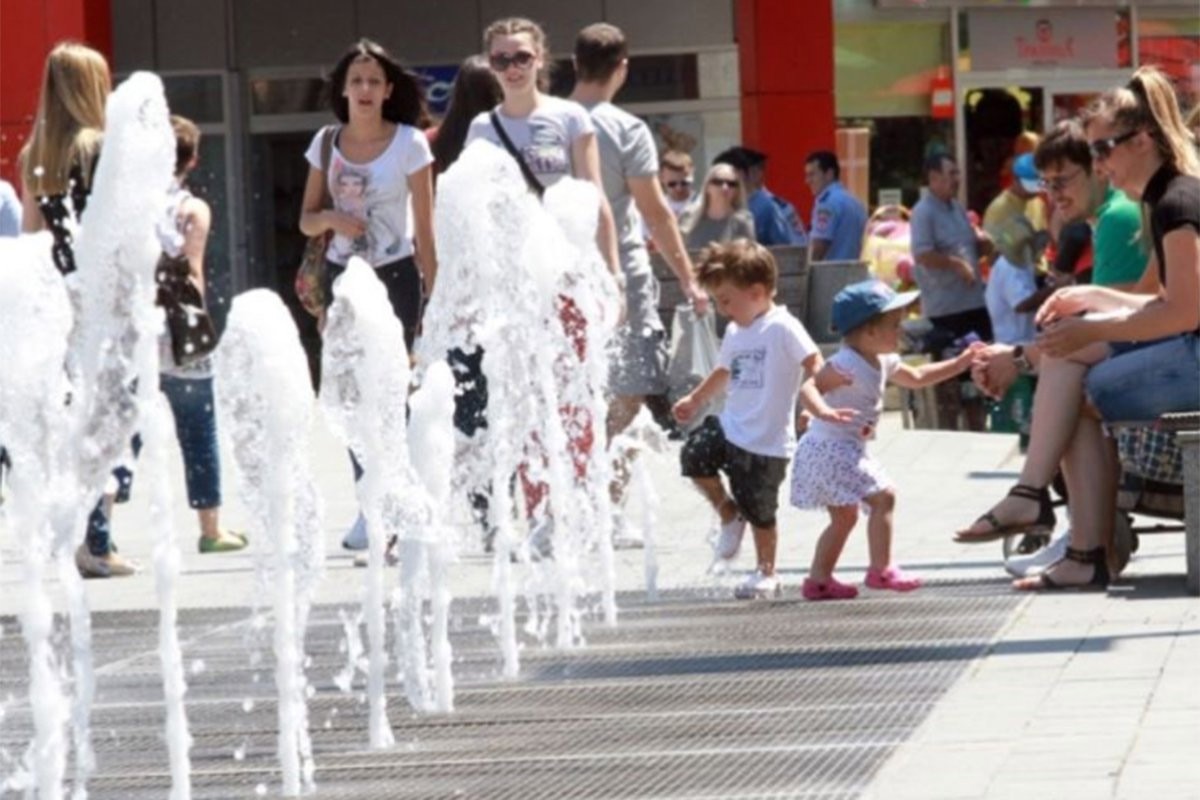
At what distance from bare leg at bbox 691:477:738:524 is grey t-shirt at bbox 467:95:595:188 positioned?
1.64m

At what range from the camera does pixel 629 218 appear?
44.4 feet

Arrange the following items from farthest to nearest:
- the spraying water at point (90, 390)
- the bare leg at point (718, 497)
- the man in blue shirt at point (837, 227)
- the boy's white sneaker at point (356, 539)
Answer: the man in blue shirt at point (837, 227)
the boy's white sneaker at point (356, 539)
the bare leg at point (718, 497)
the spraying water at point (90, 390)

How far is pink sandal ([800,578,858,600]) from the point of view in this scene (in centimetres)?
1098

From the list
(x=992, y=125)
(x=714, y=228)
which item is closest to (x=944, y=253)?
(x=714, y=228)

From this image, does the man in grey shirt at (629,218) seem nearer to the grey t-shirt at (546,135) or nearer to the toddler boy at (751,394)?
the grey t-shirt at (546,135)

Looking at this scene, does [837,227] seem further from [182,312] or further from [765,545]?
[765,545]

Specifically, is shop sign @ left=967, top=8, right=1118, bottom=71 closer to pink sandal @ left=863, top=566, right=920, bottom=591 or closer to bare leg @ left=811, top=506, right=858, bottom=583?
pink sandal @ left=863, top=566, right=920, bottom=591

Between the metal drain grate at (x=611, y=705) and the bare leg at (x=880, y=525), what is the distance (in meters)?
0.21

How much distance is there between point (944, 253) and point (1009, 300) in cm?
363

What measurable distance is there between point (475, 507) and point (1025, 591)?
342 cm

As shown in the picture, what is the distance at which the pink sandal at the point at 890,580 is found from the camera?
36.4 ft

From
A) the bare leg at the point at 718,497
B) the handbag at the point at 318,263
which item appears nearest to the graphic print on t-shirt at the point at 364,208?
the handbag at the point at 318,263

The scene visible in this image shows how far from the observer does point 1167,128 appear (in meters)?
10.5

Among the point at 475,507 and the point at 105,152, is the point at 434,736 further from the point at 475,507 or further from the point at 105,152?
the point at 475,507
